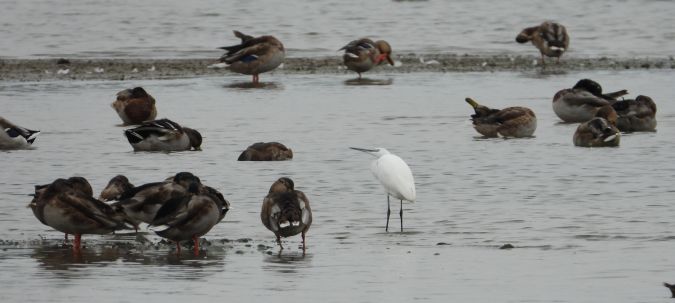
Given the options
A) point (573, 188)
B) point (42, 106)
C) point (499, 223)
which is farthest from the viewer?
point (42, 106)

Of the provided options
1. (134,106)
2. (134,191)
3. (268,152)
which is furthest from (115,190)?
(134,106)

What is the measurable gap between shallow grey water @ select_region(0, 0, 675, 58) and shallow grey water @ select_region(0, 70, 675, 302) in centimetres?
818

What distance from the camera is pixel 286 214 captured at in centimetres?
1120

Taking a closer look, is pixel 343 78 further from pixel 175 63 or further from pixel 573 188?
pixel 573 188

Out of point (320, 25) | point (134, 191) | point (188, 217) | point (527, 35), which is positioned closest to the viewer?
point (188, 217)

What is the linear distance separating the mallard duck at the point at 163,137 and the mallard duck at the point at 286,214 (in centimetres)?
597

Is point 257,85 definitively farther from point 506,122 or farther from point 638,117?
point 638,117

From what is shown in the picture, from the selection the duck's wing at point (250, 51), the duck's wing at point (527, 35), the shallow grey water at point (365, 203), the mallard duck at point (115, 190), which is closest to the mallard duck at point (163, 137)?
the shallow grey water at point (365, 203)

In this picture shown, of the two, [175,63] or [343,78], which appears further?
[175,63]

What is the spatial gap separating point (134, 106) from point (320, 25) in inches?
695

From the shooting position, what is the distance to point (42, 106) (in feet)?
74.1

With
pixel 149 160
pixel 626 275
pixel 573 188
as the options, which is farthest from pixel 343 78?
pixel 626 275

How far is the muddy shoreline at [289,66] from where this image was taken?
27.5m

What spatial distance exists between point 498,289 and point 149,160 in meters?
8.12
